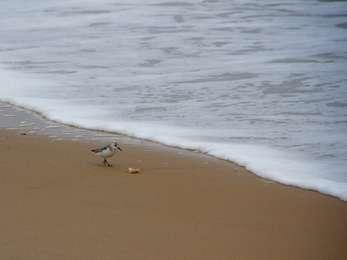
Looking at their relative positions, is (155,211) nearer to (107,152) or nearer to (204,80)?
(107,152)

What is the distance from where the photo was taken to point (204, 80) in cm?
968

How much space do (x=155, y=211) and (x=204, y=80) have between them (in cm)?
472

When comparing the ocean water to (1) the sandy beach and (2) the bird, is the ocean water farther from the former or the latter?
(2) the bird

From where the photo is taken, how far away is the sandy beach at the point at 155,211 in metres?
4.48

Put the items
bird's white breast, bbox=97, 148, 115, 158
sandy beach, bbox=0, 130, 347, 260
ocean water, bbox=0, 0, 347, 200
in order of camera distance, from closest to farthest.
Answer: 1. sandy beach, bbox=0, 130, 347, 260
2. bird's white breast, bbox=97, 148, 115, 158
3. ocean water, bbox=0, 0, 347, 200

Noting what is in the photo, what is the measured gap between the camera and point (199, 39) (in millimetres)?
13648

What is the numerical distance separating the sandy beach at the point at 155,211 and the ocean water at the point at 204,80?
36 centimetres

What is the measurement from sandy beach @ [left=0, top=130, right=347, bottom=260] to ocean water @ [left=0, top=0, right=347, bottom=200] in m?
0.36

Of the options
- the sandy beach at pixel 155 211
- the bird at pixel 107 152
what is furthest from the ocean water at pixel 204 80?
the bird at pixel 107 152

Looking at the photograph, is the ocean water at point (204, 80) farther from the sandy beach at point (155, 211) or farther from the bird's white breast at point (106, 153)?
the bird's white breast at point (106, 153)

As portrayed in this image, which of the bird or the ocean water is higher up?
the ocean water

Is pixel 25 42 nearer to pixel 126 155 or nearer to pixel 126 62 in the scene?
pixel 126 62

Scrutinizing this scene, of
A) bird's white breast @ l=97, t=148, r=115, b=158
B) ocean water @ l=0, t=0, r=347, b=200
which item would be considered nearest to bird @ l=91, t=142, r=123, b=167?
bird's white breast @ l=97, t=148, r=115, b=158

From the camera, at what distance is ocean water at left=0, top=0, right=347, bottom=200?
6.74 metres
